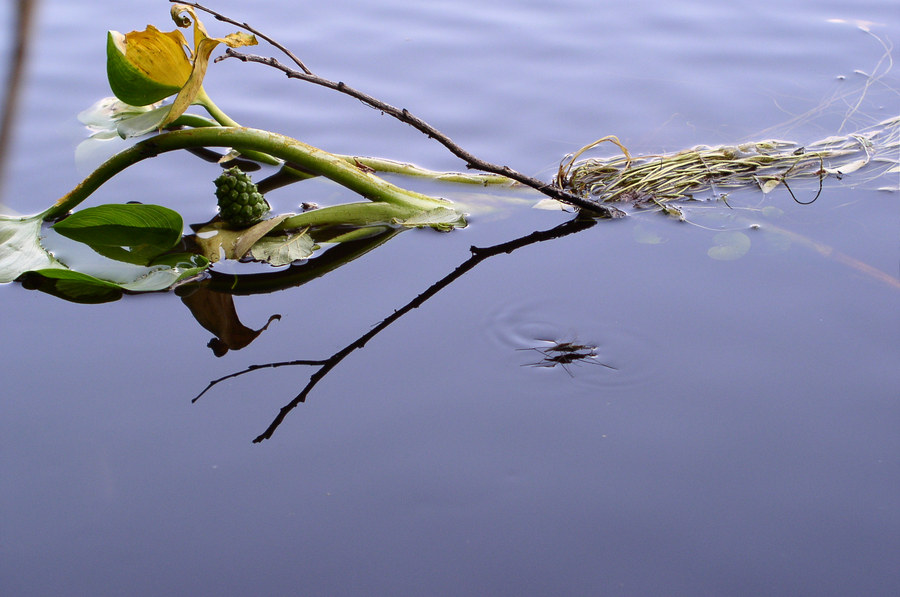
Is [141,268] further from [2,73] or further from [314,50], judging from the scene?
[2,73]

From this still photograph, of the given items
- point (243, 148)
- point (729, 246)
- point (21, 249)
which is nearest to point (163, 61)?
point (243, 148)

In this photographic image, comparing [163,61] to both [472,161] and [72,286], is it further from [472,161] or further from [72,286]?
[472,161]

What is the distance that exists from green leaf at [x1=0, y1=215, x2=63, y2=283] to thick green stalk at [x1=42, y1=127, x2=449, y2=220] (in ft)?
0.17

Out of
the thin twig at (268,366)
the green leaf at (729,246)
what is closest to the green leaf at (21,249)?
the thin twig at (268,366)

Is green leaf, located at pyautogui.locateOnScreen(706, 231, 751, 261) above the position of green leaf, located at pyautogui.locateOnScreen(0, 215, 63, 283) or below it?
above

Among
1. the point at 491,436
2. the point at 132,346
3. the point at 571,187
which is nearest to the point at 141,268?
the point at 132,346

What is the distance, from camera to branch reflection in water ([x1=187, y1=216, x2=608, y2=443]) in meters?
1.33

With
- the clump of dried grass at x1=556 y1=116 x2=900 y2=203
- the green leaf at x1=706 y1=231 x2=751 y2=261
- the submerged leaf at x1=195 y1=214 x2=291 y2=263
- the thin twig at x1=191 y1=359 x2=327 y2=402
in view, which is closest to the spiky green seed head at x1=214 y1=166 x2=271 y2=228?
the submerged leaf at x1=195 y1=214 x2=291 y2=263

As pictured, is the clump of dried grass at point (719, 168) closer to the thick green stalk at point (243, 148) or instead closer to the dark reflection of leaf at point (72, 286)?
the thick green stalk at point (243, 148)

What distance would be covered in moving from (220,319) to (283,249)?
22cm

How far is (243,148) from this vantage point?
1694 mm

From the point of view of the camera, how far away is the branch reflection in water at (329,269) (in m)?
1.33

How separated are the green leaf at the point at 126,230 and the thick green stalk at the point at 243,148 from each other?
0.06 metres

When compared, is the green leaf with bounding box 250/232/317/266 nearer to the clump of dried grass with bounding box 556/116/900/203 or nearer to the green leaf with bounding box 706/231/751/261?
the clump of dried grass with bounding box 556/116/900/203
